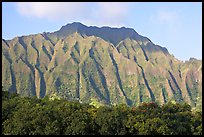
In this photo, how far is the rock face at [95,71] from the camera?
91.7 metres

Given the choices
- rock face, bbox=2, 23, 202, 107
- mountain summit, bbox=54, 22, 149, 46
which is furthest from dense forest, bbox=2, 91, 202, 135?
mountain summit, bbox=54, 22, 149, 46

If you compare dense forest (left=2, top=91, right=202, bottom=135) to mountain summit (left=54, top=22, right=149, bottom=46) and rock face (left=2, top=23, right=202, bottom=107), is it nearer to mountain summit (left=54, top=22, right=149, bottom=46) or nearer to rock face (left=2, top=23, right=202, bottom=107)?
rock face (left=2, top=23, right=202, bottom=107)

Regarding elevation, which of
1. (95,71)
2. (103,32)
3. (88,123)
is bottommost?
(88,123)

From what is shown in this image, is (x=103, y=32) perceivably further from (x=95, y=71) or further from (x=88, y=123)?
(x=88, y=123)

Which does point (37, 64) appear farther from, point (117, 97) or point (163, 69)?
point (163, 69)

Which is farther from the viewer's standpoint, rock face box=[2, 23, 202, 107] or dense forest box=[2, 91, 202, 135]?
rock face box=[2, 23, 202, 107]

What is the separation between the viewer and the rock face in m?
91.7

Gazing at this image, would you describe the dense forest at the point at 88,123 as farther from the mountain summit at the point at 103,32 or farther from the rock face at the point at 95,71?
the mountain summit at the point at 103,32

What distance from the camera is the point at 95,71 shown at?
10162 centimetres

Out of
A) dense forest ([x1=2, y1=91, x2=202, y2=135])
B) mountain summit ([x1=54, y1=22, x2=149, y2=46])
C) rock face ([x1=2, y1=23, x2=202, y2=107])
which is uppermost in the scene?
mountain summit ([x1=54, y1=22, x2=149, y2=46])

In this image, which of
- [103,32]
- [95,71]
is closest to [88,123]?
[95,71]

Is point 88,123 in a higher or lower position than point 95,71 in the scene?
lower

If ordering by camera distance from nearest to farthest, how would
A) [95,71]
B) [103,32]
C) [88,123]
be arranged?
1. [88,123]
2. [95,71]
3. [103,32]

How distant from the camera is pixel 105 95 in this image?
93.1m
